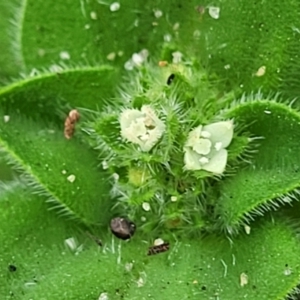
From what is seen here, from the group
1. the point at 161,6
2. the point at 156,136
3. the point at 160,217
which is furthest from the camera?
the point at 161,6

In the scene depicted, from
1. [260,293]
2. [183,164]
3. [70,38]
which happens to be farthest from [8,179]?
[260,293]

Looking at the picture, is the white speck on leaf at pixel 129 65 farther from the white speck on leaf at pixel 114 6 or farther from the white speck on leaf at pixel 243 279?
the white speck on leaf at pixel 243 279

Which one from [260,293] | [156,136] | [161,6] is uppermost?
[161,6]

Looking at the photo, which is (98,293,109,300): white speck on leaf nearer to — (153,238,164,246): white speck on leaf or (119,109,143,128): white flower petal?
(153,238,164,246): white speck on leaf

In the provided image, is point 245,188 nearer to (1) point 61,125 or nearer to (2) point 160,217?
(2) point 160,217

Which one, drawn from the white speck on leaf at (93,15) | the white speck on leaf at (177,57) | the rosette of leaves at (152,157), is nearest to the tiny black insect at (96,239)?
the rosette of leaves at (152,157)

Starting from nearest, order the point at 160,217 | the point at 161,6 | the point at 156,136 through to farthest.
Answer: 1. the point at 156,136
2. the point at 160,217
3. the point at 161,6

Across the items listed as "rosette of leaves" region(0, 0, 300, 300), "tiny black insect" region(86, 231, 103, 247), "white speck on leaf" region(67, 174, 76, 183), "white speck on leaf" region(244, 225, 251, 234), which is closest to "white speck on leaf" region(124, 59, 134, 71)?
"rosette of leaves" region(0, 0, 300, 300)
